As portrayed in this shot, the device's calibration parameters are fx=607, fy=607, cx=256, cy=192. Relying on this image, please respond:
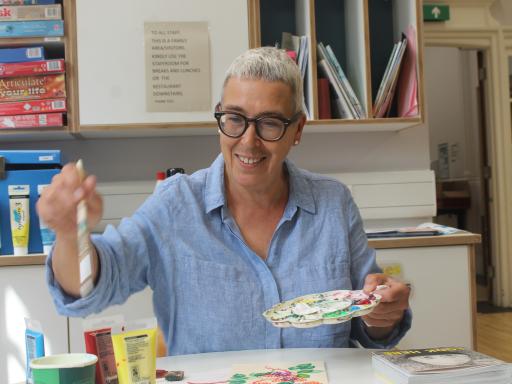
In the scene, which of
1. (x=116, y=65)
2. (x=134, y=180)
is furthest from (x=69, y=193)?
(x=134, y=180)

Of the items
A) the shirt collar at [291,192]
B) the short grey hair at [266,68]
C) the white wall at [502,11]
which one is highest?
the white wall at [502,11]

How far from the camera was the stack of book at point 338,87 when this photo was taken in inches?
99.3

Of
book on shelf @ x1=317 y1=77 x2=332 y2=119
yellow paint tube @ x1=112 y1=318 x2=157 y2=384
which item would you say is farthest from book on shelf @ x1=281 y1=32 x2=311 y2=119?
yellow paint tube @ x1=112 y1=318 x2=157 y2=384

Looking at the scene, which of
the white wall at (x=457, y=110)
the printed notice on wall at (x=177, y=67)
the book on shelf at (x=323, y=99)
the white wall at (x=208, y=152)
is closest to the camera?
the printed notice on wall at (x=177, y=67)

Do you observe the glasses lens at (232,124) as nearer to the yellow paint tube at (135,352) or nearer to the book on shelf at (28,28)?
the yellow paint tube at (135,352)

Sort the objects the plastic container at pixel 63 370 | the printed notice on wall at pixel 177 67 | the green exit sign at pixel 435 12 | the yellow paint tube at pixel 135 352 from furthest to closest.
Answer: the green exit sign at pixel 435 12, the printed notice on wall at pixel 177 67, the yellow paint tube at pixel 135 352, the plastic container at pixel 63 370

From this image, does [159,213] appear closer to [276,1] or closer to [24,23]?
[24,23]

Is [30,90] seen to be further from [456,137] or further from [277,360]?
[456,137]

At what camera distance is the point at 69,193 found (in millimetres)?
938

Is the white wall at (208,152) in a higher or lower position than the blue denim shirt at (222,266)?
higher

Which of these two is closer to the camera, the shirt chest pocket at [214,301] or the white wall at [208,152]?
the shirt chest pocket at [214,301]

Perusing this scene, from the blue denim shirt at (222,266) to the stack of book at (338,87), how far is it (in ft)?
3.86

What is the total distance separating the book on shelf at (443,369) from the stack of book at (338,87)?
163cm

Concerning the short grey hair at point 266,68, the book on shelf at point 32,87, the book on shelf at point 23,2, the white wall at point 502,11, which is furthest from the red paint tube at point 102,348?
the white wall at point 502,11
